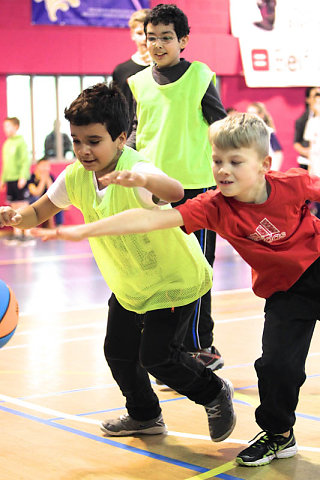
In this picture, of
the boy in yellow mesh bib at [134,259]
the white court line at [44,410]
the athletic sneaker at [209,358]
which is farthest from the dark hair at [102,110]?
the athletic sneaker at [209,358]

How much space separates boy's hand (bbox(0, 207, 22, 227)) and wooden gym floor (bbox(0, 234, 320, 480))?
3.01 ft

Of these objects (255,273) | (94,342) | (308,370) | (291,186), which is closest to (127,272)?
(255,273)

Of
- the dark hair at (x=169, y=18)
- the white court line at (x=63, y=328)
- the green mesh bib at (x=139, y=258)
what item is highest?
the dark hair at (x=169, y=18)

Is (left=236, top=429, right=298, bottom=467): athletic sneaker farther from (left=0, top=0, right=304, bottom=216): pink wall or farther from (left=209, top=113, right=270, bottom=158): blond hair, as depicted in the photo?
(left=0, top=0, right=304, bottom=216): pink wall

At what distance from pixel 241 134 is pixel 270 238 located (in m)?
0.40

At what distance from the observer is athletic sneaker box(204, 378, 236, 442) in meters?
3.42

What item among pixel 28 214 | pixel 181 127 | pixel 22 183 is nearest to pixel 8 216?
pixel 28 214

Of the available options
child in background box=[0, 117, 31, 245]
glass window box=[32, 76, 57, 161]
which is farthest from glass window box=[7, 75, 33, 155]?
child in background box=[0, 117, 31, 245]

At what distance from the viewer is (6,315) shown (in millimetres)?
3627

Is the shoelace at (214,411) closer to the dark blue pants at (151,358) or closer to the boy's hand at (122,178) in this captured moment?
the dark blue pants at (151,358)

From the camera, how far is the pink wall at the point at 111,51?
13.7 meters

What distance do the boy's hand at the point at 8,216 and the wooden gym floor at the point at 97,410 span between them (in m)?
0.92

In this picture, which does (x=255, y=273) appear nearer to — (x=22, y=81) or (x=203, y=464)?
(x=203, y=464)

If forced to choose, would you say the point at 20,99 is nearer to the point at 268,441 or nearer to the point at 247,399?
the point at 247,399
